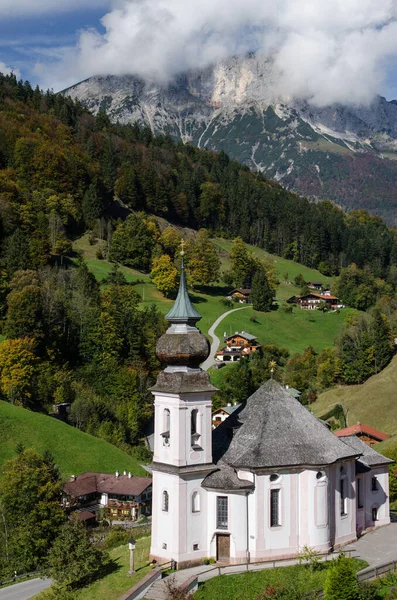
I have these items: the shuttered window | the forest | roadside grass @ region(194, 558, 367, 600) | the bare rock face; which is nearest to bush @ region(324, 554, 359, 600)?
roadside grass @ region(194, 558, 367, 600)

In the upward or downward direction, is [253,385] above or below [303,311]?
below

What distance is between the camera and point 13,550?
4044 centimetres

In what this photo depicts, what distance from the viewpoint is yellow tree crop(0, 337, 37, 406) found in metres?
67.6

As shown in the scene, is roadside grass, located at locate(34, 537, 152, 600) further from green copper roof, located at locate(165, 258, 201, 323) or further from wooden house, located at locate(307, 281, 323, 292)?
wooden house, located at locate(307, 281, 323, 292)

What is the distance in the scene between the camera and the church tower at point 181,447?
33031 millimetres

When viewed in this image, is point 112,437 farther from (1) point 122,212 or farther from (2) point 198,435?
(1) point 122,212

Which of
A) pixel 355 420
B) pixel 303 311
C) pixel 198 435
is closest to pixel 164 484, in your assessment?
pixel 198 435

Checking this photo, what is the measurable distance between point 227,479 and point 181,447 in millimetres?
2587

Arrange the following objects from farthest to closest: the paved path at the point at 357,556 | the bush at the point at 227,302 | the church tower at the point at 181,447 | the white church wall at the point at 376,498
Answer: the bush at the point at 227,302 → the white church wall at the point at 376,498 → the church tower at the point at 181,447 → the paved path at the point at 357,556

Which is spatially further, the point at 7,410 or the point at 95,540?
the point at 7,410

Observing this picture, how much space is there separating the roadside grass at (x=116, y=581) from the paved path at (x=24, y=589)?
5.79 feet

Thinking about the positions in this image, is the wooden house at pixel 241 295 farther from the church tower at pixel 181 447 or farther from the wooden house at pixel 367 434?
the church tower at pixel 181 447

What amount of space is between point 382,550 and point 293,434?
6.88 m

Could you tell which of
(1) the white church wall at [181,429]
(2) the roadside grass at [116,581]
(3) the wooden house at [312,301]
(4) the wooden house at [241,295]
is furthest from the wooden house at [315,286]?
(2) the roadside grass at [116,581]
